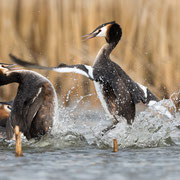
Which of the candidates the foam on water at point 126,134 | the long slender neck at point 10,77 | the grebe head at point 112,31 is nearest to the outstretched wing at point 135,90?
the foam on water at point 126,134

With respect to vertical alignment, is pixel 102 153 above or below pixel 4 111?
below

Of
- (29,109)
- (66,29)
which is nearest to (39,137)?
(29,109)

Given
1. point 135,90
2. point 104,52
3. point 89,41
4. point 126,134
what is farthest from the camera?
point 89,41

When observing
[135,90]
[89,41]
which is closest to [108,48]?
[135,90]

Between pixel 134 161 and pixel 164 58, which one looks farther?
pixel 164 58

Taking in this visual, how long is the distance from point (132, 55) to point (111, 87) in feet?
9.85

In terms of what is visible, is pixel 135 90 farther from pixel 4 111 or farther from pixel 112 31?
pixel 4 111

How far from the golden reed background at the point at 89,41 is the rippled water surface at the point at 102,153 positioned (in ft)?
7.43

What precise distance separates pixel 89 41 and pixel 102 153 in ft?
16.2

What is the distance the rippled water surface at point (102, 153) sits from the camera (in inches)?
173

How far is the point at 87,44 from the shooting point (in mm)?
10188

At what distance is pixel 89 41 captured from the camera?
10.2 m

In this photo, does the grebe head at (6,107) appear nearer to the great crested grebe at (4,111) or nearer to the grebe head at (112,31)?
the great crested grebe at (4,111)

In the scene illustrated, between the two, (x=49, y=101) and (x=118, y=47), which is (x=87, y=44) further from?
(x=49, y=101)
